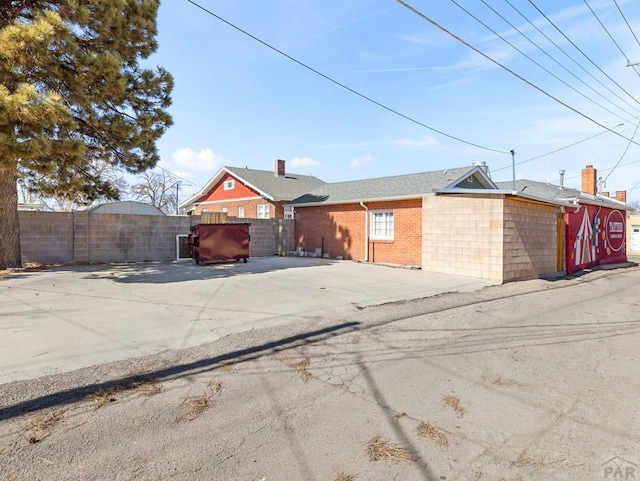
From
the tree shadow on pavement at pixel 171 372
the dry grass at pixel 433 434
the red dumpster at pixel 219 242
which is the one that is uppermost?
the red dumpster at pixel 219 242

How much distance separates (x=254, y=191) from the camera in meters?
24.9

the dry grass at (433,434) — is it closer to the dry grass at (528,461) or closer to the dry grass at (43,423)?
the dry grass at (528,461)

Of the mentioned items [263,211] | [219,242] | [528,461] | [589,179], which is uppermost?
[589,179]

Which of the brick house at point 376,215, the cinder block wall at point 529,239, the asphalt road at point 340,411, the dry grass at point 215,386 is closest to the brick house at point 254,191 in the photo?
the brick house at point 376,215

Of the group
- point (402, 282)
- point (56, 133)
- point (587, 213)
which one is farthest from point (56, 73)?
point (587, 213)

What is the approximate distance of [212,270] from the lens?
13.1 m

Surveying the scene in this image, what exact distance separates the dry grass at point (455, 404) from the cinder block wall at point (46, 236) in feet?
46.8

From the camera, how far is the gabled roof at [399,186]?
15.4 metres

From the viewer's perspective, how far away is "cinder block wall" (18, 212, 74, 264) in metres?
12.9

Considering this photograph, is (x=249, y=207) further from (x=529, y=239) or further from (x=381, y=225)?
(x=529, y=239)

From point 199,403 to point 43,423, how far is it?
120 cm

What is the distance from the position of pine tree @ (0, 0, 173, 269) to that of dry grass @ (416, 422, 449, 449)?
8.86 meters

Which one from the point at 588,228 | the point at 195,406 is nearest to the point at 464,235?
the point at 588,228

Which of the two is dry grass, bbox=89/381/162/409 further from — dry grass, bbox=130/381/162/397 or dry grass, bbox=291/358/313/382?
dry grass, bbox=291/358/313/382
